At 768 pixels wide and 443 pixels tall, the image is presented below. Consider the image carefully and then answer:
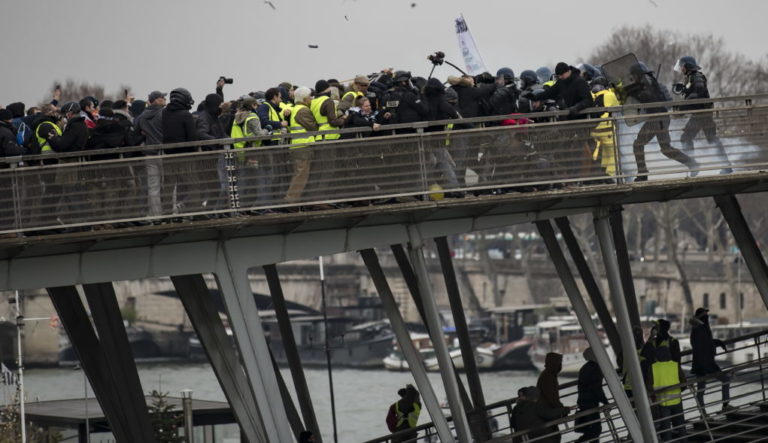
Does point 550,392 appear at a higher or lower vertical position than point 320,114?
lower

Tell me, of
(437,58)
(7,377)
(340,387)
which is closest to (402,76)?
(437,58)

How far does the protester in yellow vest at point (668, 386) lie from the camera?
2367 centimetres

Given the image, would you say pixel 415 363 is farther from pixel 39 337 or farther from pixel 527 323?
pixel 527 323

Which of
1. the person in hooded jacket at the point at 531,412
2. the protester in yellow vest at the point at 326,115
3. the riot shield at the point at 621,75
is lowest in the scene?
the person in hooded jacket at the point at 531,412

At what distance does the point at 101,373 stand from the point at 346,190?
17.6ft

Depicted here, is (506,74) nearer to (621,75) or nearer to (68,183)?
(621,75)

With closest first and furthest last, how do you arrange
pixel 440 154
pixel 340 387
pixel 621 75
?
pixel 440 154 → pixel 621 75 → pixel 340 387

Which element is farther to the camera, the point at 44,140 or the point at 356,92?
the point at 356,92

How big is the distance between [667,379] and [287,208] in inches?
265

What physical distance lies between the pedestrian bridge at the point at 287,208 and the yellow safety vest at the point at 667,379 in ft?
2.83

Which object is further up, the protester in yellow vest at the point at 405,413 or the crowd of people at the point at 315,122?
the crowd of people at the point at 315,122

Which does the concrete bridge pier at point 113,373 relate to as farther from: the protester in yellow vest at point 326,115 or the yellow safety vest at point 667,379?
the yellow safety vest at point 667,379

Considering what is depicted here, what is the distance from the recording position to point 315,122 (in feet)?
72.1

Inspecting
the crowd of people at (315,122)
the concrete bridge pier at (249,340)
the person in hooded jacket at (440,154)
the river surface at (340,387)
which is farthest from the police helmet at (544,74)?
the river surface at (340,387)
